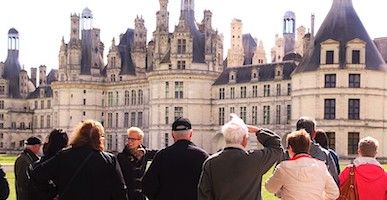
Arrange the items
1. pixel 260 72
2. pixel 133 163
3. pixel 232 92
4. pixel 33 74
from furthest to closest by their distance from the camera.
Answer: pixel 33 74
pixel 232 92
pixel 260 72
pixel 133 163

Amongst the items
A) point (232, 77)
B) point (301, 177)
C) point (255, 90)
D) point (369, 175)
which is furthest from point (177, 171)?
point (232, 77)

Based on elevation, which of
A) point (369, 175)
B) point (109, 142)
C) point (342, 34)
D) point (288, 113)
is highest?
point (342, 34)

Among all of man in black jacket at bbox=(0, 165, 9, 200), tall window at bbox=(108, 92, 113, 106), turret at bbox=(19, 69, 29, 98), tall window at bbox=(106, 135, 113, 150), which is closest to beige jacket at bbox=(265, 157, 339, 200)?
man in black jacket at bbox=(0, 165, 9, 200)

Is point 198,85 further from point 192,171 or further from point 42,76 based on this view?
point 192,171

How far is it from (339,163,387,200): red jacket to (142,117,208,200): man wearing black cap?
6.92ft

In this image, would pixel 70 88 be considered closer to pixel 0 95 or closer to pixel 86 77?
pixel 86 77

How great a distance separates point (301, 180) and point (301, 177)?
0.11 ft

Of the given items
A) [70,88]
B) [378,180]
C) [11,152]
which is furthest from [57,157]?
[11,152]

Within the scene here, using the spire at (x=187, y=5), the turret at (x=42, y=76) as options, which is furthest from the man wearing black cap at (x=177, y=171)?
the turret at (x=42, y=76)

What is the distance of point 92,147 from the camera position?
796cm

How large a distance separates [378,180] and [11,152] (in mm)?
81059

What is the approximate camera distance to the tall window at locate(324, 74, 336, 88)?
1983 inches

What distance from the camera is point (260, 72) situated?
6038cm

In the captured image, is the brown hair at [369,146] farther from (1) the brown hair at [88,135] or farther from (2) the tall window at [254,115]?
(2) the tall window at [254,115]
